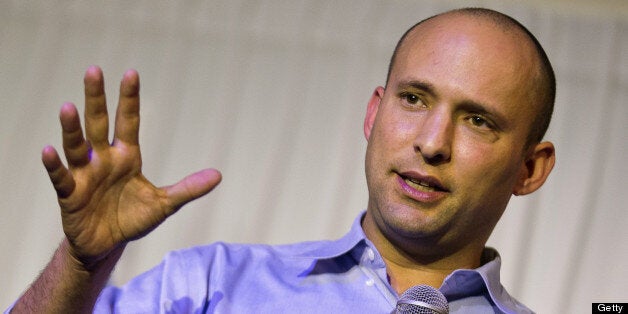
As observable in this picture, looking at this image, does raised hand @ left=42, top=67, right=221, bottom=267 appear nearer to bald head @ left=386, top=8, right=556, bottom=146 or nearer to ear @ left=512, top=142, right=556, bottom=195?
bald head @ left=386, top=8, right=556, bottom=146

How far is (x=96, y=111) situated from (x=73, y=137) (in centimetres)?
7

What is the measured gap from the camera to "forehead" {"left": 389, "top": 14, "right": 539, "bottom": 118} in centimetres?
181

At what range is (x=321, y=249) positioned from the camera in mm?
1913

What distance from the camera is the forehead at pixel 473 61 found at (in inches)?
71.2

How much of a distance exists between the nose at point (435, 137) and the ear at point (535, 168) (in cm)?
34

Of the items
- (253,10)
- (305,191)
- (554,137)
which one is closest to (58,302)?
(305,191)

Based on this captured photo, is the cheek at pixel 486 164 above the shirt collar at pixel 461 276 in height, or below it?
above

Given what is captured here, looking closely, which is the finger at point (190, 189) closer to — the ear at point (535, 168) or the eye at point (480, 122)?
the eye at point (480, 122)

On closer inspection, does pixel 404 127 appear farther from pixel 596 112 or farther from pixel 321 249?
pixel 596 112

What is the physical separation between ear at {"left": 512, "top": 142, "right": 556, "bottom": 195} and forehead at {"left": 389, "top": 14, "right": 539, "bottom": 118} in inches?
6.6

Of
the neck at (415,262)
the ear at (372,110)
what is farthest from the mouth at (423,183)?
the ear at (372,110)

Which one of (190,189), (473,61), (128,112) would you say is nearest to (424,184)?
(473,61)

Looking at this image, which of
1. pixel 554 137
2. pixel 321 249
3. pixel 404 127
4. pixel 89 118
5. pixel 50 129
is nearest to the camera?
pixel 89 118

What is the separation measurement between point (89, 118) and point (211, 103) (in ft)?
5.53
